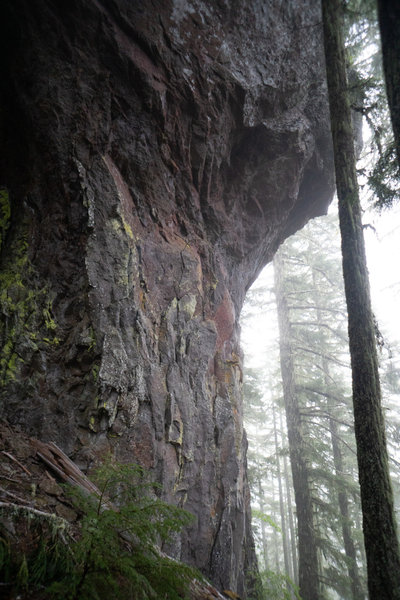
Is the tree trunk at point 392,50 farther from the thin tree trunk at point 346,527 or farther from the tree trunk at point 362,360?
the thin tree trunk at point 346,527

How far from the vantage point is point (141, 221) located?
638 cm

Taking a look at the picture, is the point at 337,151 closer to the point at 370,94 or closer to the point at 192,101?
the point at 370,94

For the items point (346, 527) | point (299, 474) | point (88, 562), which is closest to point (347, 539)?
point (346, 527)

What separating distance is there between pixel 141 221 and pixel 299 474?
33.2 feet

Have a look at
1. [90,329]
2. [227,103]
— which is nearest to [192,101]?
[227,103]

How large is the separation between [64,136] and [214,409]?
5.55 m

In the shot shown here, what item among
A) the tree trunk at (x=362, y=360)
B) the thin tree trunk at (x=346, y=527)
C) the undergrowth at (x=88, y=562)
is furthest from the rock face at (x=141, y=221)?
the thin tree trunk at (x=346, y=527)

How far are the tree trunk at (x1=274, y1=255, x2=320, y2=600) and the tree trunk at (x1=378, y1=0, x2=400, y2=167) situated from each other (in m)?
10.8

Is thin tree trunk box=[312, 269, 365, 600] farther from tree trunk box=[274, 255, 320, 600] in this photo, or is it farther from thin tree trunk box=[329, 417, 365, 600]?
tree trunk box=[274, 255, 320, 600]

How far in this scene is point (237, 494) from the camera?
657 cm

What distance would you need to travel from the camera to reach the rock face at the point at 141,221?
15.8 feet

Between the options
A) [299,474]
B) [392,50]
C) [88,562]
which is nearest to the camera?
[88,562]

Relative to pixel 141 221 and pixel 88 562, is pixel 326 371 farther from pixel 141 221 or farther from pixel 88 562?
pixel 88 562

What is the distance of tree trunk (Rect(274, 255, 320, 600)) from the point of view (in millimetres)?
10180
